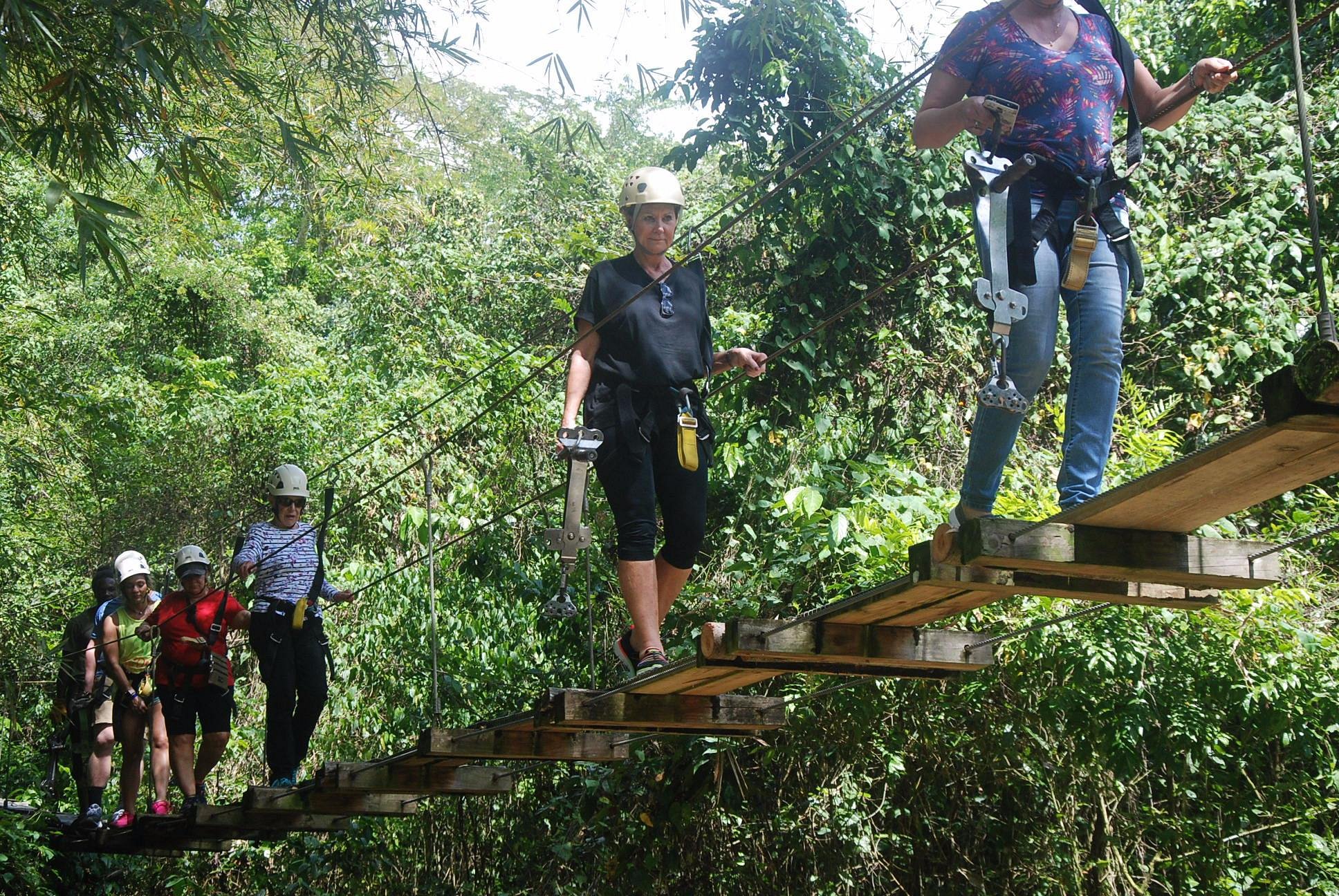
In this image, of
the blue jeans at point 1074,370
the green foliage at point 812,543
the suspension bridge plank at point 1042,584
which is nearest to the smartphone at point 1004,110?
the blue jeans at point 1074,370

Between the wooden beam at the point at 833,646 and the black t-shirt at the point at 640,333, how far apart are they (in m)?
0.67

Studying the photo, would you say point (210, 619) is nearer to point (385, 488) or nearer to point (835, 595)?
point (835, 595)

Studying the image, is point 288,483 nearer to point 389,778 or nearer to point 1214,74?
point 389,778

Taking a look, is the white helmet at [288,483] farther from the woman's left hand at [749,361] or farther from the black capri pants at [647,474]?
the woman's left hand at [749,361]

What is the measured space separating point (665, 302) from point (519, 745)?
1.53 metres

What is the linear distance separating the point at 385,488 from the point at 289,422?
2031 millimetres

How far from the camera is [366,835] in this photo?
311 inches

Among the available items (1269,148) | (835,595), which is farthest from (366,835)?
(1269,148)

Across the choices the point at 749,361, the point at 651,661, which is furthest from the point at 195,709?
the point at 749,361

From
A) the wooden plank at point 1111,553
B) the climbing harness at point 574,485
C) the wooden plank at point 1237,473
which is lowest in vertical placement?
the wooden plank at point 1111,553

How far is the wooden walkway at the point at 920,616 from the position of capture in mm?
2154

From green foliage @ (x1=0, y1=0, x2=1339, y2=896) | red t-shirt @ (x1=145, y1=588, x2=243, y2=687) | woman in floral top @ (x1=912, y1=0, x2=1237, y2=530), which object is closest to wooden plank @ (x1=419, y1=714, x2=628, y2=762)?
green foliage @ (x1=0, y1=0, x2=1339, y2=896)

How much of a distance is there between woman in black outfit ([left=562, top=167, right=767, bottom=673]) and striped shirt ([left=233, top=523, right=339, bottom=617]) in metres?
1.75

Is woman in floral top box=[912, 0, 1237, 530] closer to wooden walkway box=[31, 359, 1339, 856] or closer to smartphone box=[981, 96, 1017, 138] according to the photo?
smartphone box=[981, 96, 1017, 138]
